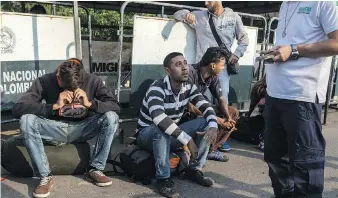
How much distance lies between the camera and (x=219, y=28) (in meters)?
4.59

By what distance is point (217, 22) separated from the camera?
4590 millimetres

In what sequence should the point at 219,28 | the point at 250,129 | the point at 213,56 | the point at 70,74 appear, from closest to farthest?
the point at 70,74 < the point at 213,56 < the point at 219,28 < the point at 250,129

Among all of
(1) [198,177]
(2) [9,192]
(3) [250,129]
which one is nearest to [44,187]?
(2) [9,192]

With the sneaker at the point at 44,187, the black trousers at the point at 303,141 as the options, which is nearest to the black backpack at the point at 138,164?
the sneaker at the point at 44,187

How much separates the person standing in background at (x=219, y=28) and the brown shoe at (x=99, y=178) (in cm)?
178

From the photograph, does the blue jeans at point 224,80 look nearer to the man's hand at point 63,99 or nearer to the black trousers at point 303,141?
the black trousers at point 303,141

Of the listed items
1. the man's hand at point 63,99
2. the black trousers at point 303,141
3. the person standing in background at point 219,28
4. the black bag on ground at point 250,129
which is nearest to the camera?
the black trousers at point 303,141

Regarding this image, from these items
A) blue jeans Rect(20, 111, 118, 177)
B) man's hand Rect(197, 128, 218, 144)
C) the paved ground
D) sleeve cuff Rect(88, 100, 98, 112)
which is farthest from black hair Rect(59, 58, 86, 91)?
man's hand Rect(197, 128, 218, 144)

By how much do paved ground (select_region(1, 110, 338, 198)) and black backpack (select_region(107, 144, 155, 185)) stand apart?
7 centimetres

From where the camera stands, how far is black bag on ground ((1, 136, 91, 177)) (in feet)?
11.3

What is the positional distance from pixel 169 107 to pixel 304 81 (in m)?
1.41

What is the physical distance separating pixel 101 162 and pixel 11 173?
93cm

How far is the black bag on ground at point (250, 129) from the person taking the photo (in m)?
5.00

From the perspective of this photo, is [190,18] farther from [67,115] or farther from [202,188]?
[202,188]
